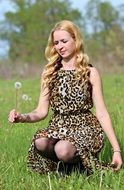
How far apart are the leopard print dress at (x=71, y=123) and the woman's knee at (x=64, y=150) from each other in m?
0.07

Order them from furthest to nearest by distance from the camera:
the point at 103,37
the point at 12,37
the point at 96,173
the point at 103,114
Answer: the point at 12,37 → the point at 103,37 → the point at 103,114 → the point at 96,173

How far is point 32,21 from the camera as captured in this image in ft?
167

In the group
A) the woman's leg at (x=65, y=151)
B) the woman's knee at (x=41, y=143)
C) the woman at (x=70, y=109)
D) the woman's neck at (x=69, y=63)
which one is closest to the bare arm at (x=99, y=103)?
the woman at (x=70, y=109)

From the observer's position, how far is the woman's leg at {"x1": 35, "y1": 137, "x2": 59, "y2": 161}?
14.6 feet

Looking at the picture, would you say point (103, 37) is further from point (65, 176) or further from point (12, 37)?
point (65, 176)

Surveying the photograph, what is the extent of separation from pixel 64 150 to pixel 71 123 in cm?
33

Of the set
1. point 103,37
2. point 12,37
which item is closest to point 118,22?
point 103,37

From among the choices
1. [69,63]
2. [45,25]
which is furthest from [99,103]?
[45,25]

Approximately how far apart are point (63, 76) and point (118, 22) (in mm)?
43614

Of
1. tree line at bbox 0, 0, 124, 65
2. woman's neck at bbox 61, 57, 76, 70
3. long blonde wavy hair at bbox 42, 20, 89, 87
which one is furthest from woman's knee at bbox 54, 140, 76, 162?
tree line at bbox 0, 0, 124, 65

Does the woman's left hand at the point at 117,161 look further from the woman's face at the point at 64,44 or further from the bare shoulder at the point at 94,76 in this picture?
the woman's face at the point at 64,44

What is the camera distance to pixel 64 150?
4344 mm

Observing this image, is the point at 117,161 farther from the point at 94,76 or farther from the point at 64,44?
the point at 64,44

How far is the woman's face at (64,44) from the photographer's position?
4.61 metres
